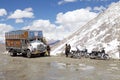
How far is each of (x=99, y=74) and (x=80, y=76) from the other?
177 centimetres

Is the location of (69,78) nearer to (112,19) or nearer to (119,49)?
(119,49)

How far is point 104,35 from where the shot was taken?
4762 cm

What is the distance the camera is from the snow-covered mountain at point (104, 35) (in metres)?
42.4

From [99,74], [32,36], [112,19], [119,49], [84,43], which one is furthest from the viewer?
[112,19]

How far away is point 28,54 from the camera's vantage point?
40.5 metres

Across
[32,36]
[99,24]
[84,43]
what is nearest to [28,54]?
[32,36]

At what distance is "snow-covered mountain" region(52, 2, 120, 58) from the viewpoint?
42356 mm

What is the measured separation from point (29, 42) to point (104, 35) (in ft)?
46.1

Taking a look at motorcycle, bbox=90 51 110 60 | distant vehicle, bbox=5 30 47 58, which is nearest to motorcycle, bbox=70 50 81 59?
motorcycle, bbox=90 51 110 60

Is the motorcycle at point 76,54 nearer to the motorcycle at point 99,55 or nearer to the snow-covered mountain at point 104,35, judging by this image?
the motorcycle at point 99,55

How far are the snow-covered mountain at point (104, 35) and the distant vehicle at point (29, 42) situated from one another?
6.37m

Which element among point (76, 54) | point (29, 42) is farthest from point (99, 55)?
point (29, 42)

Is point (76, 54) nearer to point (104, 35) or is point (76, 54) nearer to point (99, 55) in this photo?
point (99, 55)

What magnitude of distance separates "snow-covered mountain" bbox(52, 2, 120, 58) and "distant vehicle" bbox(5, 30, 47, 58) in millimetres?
6370
